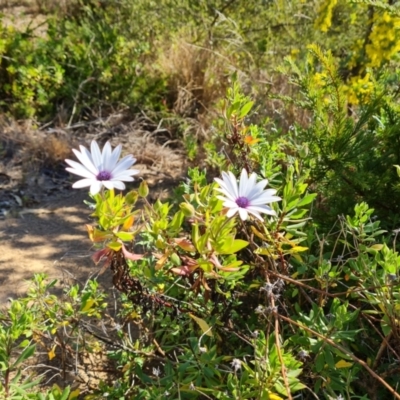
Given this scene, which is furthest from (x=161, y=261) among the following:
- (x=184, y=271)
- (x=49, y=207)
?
(x=49, y=207)

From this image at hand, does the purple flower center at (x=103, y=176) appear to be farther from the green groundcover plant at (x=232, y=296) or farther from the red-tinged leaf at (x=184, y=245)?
the red-tinged leaf at (x=184, y=245)

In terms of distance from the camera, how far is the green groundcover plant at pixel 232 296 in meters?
1.28

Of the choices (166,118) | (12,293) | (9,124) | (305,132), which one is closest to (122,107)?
(166,118)

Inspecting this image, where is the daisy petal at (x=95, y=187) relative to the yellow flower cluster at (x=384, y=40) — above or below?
below

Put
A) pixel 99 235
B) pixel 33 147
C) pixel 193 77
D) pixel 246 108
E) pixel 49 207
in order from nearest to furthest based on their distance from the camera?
pixel 99 235
pixel 246 108
pixel 49 207
pixel 33 147
pixel 193 77

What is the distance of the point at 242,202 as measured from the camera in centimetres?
121

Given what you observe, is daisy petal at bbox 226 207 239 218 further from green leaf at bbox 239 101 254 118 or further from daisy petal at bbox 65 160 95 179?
green leaf at bbox 239 101 254 118

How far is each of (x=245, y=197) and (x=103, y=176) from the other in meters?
0.31

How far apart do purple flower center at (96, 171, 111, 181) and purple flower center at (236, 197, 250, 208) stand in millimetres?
284

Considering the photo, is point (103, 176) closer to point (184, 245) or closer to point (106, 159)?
point (106, 159)

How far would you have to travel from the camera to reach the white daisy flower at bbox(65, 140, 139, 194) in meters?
1.18

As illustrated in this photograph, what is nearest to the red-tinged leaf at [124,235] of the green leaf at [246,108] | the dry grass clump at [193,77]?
the green leaf at [246,108]

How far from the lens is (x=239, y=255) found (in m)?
1.74

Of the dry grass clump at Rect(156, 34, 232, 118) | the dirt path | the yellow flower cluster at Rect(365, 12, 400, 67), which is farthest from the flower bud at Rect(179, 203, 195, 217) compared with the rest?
the dry grass clump at Rect(156, 34, 232, 118)
